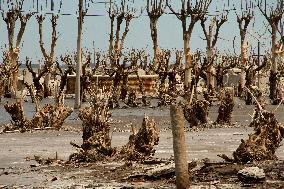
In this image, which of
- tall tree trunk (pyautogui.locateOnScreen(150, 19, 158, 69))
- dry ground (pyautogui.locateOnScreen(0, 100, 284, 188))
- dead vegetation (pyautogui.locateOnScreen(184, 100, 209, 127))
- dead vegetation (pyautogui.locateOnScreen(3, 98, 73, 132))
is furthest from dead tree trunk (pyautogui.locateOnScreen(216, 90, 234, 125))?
tall tree trunk (pyautogui.locateOnScreen(150, 19, 158, 69))

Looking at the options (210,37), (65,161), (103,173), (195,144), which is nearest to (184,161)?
(103,173)

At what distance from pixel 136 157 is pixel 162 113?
21.7 meters

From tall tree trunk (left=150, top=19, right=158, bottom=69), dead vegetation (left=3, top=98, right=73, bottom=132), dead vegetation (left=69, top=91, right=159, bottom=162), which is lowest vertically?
dead vegetation (left=3, top=98, right=73, bottom=132)

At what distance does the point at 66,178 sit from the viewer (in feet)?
35.2

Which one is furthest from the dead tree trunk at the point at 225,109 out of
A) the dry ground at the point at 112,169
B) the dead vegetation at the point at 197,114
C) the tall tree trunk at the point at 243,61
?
the tall tree trunk at the point at 243,61

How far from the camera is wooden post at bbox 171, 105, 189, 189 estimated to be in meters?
8.69

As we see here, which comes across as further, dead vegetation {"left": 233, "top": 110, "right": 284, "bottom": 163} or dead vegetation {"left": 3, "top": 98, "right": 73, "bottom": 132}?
dead vegetation {"left": 3, "top": 98, "right": 73, "bottom": 132}

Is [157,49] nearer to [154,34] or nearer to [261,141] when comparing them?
[154,34]

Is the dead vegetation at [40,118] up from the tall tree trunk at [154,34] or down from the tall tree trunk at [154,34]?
down

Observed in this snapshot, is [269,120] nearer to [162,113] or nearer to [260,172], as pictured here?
[260,172]

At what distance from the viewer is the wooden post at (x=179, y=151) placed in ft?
28.5

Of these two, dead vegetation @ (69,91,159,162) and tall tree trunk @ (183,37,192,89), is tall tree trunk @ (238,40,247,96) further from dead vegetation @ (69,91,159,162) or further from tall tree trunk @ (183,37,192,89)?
dead vegetation @ (69,91,159,162)

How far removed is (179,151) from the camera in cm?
868

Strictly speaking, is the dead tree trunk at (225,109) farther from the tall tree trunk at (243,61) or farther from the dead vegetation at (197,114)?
the tall tree trunk at (243,61)
